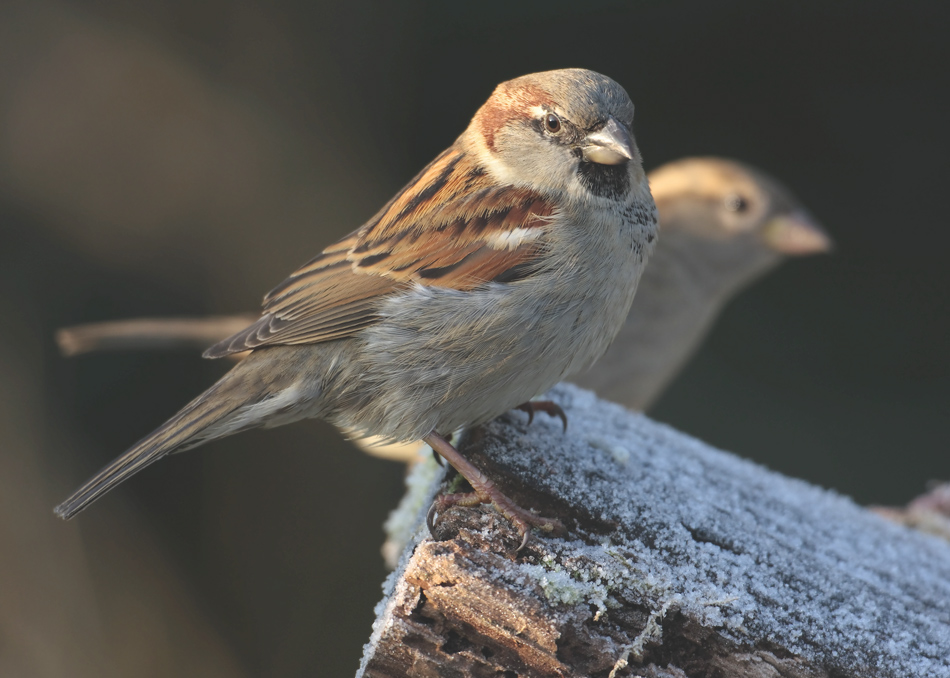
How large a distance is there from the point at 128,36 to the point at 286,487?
7.13ft

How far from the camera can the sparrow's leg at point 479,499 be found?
1184 mm

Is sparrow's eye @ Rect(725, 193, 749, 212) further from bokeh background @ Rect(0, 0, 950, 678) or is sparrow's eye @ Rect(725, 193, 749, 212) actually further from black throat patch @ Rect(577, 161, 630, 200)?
black throat patch @ Rect(577, 161, 630, 200)

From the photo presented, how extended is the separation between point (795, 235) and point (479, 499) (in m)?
2.44

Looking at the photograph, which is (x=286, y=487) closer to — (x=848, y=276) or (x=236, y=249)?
(x=236, y=249)

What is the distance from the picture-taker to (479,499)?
1.27 metres

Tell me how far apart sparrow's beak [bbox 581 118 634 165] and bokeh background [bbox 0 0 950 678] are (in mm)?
2542

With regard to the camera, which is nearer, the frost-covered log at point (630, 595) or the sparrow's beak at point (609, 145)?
the frost-covered log at point (630, 595)

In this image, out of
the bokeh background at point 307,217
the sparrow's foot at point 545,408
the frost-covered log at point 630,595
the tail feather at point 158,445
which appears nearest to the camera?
the frost-covered log at point 630,595

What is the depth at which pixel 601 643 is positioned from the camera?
1.08 m

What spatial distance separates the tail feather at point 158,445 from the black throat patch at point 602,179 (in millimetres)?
727

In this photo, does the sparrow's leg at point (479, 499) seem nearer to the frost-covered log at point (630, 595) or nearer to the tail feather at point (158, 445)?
the frost-covered log at point (630, 595)

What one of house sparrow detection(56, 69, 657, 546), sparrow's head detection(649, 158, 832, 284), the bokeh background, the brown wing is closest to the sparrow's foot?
house sparrow detection(56, 69, 657, 546)

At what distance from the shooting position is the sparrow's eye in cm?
331

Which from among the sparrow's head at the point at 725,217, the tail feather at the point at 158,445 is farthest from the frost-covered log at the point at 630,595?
the sparrow's head at the point at 725,217
